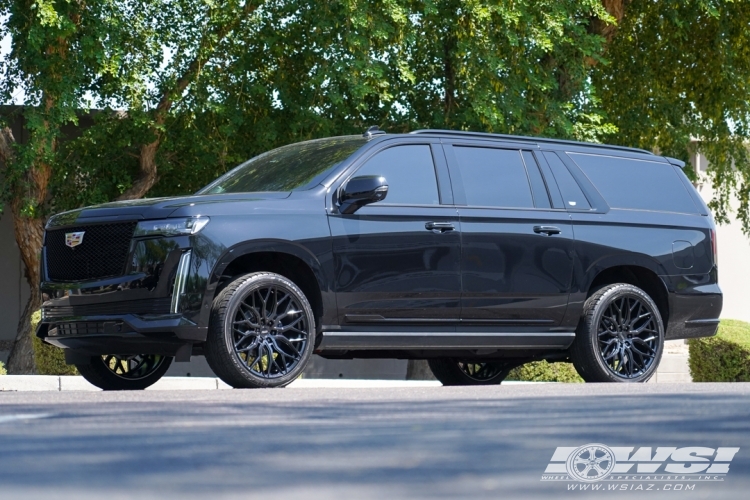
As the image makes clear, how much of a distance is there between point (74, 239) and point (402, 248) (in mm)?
2256

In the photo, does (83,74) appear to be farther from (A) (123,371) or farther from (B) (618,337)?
(B) (618,337)

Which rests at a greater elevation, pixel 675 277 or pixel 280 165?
pixel 280 165

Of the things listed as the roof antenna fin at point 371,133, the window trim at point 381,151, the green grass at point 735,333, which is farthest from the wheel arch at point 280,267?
the green grass at point 735,333

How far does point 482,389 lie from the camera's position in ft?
26.3

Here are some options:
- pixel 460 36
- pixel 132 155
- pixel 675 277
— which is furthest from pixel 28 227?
pixel 675 277

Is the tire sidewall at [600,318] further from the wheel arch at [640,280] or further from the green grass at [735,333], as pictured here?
the green grass at [735,333]

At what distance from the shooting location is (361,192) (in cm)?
810

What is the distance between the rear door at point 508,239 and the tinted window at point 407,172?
0.69 feet

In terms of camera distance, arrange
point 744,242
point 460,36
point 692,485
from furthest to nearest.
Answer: point 744,242, point 460,36, point 692,485

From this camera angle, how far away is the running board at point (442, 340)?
821cm

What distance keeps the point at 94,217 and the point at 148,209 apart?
496mm

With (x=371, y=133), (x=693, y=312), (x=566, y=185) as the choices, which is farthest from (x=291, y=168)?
(x=693, y=312)

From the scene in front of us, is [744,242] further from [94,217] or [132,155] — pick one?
[94,217]

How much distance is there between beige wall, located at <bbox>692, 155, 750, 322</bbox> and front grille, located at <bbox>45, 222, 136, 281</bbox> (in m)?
20.9
